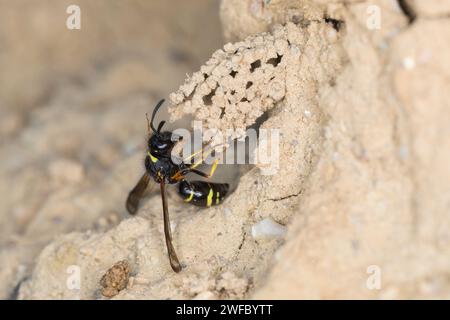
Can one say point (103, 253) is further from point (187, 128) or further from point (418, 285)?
point (418, 285)

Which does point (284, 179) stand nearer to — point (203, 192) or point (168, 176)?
point (203, 192)

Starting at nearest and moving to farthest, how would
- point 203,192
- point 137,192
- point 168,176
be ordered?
point 203,192, point 168,176, point 137,192

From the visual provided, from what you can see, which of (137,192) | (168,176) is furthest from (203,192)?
(137,192)

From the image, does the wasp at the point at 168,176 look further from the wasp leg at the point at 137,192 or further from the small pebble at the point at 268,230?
the small pebble at the point at 268,230

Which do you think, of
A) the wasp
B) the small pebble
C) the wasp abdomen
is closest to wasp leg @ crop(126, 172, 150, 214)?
the wasp

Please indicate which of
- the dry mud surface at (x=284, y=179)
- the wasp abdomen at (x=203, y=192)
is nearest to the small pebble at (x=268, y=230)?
the dry mud surface at (x=284, y=179)

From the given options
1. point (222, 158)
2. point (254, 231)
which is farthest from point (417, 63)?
point (222, 158)

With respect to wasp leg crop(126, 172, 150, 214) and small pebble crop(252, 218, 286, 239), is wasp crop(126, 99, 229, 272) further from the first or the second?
small pebble crop(252, 218, 286, 239)
